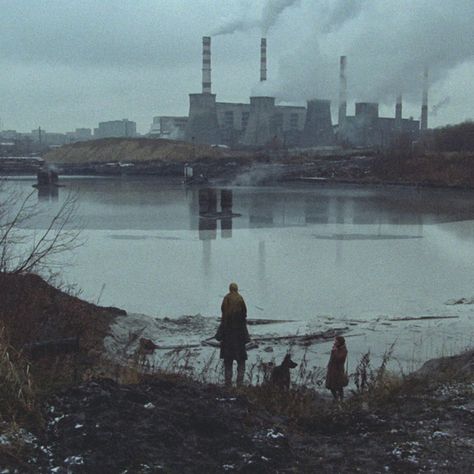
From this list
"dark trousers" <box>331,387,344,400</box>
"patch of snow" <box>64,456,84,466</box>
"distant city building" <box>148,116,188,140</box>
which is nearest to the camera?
"patch of snow" <box>64,456,84,466</box>

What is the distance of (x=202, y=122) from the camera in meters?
78.2

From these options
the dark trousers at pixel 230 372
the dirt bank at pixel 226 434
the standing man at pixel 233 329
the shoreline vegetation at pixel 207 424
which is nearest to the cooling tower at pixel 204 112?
the standing man at pixel 233 329

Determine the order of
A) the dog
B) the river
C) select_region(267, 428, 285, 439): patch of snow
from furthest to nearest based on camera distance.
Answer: the river → the dog → select_region(267, 428, 285, 439): patch of snow

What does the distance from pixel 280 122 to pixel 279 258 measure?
68.0m

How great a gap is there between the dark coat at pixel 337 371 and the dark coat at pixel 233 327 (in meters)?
0.88

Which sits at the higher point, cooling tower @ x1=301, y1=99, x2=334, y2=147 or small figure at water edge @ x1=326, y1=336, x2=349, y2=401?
cooling tower @ x1=301, y1=99, x2=334, y2=147

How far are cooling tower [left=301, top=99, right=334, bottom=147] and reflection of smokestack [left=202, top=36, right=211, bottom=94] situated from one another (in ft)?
37.5

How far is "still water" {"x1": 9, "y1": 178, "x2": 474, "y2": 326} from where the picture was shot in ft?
35.5

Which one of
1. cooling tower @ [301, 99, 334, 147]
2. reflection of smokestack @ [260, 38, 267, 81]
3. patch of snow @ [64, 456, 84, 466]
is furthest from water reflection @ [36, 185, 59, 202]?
cooling tower @ [301, 99, 334, 147]

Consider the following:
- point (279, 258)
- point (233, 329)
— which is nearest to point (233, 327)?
point (233, 329)

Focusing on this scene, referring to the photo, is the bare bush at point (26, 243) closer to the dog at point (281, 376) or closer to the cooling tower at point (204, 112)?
the dog at point (281, 376)

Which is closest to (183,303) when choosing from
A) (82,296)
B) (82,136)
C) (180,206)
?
(82,296)

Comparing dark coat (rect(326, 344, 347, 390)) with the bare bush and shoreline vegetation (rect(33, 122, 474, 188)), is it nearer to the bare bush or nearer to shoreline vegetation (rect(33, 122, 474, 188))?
the bare bush

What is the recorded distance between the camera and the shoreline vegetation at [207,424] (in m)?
3.39
